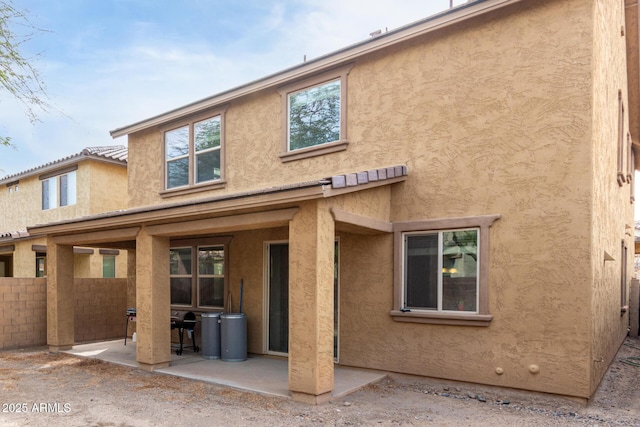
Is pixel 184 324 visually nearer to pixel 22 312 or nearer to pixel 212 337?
pixel 212 337

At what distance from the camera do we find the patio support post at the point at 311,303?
6.50 m

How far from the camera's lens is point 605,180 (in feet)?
26.8

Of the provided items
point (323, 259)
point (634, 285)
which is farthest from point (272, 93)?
point (634, 285)

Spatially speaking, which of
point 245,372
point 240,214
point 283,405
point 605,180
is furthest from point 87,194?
point 605,180

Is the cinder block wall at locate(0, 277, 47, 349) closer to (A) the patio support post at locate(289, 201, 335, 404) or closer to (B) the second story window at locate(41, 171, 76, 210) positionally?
(B) the second story window at locate(41, 171, 76, 210)

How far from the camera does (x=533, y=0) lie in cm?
703

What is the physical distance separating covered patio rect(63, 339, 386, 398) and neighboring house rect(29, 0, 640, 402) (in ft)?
1.24

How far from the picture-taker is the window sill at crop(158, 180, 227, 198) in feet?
36.2

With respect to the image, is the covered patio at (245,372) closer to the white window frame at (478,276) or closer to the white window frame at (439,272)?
the white window frame at (478,276)

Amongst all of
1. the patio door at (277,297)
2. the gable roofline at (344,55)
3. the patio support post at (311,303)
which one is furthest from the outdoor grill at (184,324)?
the gable roofline at (344,55)

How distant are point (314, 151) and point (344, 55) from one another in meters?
1.96

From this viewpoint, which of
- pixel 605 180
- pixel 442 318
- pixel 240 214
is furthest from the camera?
pixel 605 180

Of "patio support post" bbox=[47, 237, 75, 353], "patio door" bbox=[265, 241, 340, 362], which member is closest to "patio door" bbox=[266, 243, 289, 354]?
"patio door" bbox=[265, 241, 340, 362]

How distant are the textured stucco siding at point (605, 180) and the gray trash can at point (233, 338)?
6.30 meters
